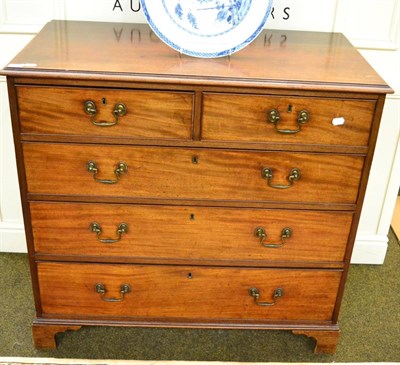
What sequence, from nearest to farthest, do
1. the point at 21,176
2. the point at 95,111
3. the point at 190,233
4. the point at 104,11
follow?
1. the point at 95,111
2. the point at 21,176
3. the point at 190,233
4. the point at 104,11

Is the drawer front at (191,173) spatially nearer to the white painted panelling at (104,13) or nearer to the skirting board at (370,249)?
the white painted panelling at (104,13)

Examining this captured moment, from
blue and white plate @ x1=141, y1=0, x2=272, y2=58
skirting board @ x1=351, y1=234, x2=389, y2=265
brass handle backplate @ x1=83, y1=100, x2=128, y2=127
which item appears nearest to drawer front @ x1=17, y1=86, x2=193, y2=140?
brass handle backplate @ x1=83, y1=100, x2=128, y2=127

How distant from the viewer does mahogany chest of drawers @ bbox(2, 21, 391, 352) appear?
1.61m

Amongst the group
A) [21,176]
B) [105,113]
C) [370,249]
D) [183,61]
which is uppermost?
[183,61]

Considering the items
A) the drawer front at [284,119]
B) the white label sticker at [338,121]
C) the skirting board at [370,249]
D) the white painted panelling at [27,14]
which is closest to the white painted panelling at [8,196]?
the white painted panelling at [27,14]

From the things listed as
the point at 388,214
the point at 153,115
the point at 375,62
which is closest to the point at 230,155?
the point at 153,115

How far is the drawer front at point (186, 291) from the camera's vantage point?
1.92 metres

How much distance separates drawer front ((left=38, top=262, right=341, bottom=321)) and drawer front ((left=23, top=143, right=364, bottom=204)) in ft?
1.00

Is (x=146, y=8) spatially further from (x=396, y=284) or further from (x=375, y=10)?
(x=396, y=284)

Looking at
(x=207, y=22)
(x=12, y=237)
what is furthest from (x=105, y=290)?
(x=207, y=22)

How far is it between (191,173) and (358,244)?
119cm

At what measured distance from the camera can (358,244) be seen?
256 cm

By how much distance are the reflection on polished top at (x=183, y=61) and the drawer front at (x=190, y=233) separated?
453 mm

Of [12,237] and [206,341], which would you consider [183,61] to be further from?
[12,237]
